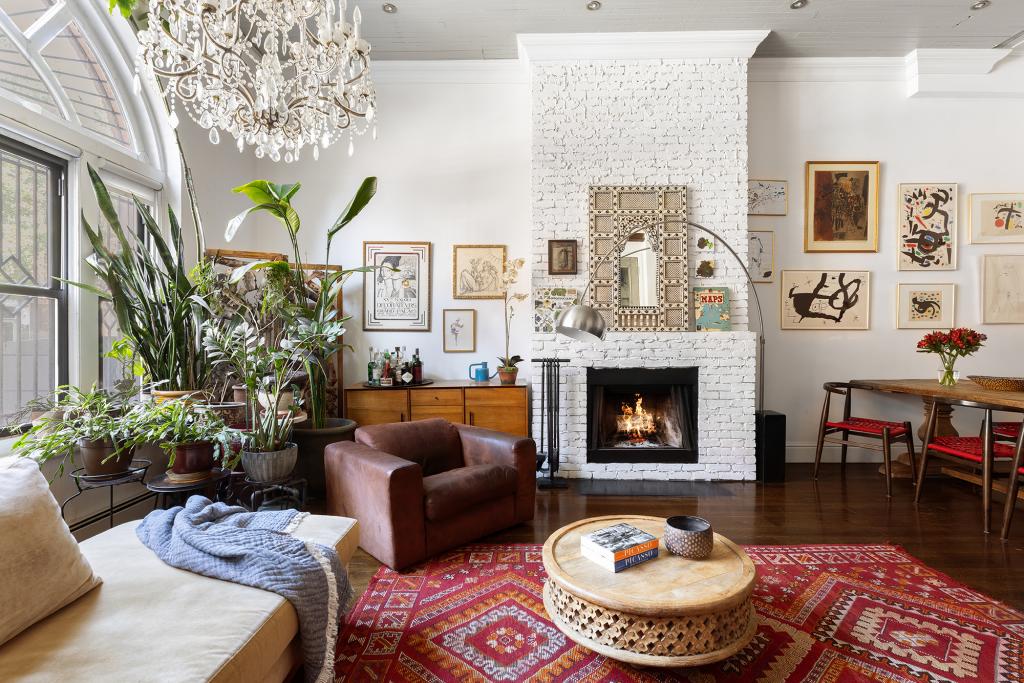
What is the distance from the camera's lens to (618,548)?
6.41 feet

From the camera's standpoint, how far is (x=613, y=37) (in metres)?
4.48

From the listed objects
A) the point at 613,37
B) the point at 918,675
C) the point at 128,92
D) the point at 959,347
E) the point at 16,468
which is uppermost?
the point at 613,37

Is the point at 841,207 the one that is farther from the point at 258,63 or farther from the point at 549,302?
the point at 258,63

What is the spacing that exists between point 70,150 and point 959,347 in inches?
265

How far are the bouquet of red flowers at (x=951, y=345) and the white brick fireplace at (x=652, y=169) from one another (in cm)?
141

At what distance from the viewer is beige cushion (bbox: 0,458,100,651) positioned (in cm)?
129

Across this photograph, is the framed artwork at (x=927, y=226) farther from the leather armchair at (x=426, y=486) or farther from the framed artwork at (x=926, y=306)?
the leather armchair at (x=426, y=486)

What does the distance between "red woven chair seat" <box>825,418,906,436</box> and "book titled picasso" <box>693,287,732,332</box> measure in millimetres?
1298

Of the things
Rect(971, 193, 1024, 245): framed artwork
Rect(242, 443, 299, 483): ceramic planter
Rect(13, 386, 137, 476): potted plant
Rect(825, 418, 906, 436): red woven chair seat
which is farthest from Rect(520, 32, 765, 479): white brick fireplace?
Rect(13, 386, 137, 476): potted plant

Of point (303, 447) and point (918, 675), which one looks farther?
point (303, 447)

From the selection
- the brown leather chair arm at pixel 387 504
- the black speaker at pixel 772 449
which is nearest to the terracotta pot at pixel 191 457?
the brown leather chair arm at pixel 387 504

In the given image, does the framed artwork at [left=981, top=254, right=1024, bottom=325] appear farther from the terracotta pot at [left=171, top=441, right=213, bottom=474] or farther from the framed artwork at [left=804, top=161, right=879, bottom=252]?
the terracotta pot at [left=171, top=441, right=213, bottom=474]

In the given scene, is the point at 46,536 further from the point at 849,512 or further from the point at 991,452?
the point at 991,452

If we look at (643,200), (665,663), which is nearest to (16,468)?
(665,663)
